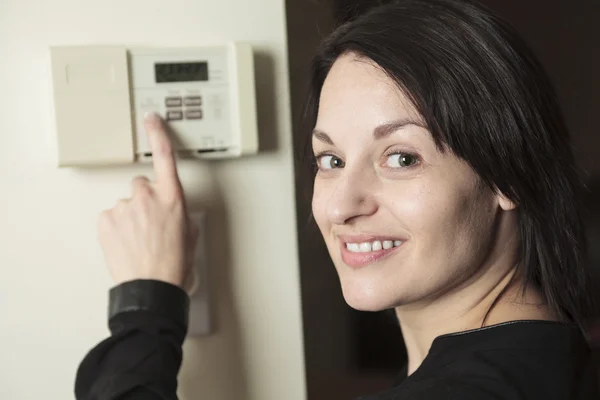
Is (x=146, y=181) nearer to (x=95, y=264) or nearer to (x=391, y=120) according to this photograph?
(x=95, y=264)

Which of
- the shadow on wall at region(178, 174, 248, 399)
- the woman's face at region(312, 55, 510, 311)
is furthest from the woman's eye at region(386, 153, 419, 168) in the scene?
the shadow on wall at region(178, 174, 248, 399)

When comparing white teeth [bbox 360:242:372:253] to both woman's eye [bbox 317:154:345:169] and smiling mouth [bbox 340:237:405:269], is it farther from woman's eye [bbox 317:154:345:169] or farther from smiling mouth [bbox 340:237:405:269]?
woman's eye [bbox 317:154:345:169]

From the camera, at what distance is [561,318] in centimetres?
88

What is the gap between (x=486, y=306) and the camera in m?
0.87

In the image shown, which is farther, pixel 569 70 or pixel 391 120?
pixel 569 70

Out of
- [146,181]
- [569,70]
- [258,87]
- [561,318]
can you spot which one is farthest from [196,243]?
[569,70]

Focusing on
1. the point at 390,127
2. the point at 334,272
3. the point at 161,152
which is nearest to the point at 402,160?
the point at 390,127

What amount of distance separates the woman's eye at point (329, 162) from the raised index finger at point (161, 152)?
192 mm

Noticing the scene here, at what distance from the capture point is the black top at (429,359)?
0.74 meters

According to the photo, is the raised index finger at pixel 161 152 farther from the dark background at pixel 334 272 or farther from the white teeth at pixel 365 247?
the dark background at pixel 334 272

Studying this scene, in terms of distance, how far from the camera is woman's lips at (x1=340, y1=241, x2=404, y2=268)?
830 millimetres

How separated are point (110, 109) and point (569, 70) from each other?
3.34 feet

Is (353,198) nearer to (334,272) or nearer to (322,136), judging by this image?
(322,136)

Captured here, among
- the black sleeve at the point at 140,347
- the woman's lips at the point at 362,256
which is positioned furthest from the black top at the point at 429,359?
the woman's lips at the point at 362,256
